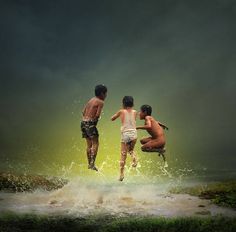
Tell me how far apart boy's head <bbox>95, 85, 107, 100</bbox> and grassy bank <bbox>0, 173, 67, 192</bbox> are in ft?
16.6

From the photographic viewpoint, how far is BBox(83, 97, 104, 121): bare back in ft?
45.6

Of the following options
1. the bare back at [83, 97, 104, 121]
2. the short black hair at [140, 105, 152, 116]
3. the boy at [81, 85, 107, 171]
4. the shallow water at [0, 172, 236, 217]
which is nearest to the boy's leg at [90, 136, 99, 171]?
the boy at [81, 85, 107, 171]

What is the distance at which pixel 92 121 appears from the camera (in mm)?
14078

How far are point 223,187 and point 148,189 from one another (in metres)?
2.91

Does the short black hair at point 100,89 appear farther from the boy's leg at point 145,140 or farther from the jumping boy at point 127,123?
the boy's leg at point 145,140

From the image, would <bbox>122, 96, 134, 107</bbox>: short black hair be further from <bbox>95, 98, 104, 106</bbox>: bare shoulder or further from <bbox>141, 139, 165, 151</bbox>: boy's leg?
<bbox>141, 139, 165, 151</bbox>: boy's leg

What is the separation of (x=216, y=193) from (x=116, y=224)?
5846 mm

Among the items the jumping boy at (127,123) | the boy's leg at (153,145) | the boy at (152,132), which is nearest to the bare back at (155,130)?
the boy at (152,132)

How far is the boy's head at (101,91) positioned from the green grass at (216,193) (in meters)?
4.83

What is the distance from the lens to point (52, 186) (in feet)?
57.5

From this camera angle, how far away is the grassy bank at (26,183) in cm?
1666

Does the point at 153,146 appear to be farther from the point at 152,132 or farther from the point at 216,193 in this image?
the point at 216,193

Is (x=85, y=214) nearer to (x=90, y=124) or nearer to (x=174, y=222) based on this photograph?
(x=174, y=222)

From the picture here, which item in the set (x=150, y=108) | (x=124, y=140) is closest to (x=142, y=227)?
(x=124, y=140)
